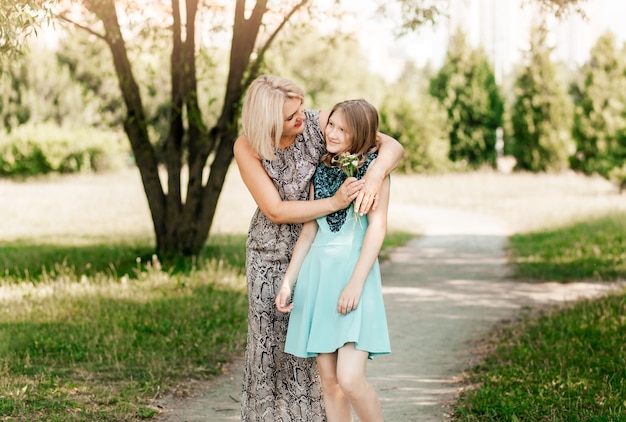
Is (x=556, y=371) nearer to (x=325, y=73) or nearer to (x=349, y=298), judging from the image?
(x=349, y=298)

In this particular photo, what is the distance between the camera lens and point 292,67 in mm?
48250

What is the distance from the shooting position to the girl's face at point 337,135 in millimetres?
4207

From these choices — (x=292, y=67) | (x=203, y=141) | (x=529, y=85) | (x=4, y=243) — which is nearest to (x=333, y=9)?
(x=203, y=141)

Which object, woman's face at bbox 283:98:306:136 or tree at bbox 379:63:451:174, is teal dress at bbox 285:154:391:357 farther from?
tree at bbox 379:63:451:174

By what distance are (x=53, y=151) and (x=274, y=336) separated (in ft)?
99.5

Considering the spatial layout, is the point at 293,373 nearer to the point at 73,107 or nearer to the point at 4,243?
the point at 4,243

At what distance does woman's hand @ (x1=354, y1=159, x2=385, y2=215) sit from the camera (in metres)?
4.12

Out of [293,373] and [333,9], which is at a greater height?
[333,9]

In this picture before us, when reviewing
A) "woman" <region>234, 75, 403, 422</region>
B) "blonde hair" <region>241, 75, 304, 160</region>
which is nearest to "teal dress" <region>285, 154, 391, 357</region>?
"woman" <region>234, 75, 403, 422</region>

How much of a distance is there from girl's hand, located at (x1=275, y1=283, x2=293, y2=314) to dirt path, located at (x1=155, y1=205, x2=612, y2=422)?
1.66 meters

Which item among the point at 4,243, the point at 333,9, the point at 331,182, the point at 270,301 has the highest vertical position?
the point at 333,9

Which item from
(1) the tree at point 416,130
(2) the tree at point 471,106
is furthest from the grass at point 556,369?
(2) the tree at point 471,106

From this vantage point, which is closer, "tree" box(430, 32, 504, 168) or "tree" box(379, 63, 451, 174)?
"tree" box(379, 63, 451, 174)

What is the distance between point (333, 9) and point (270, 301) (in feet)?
23.1
